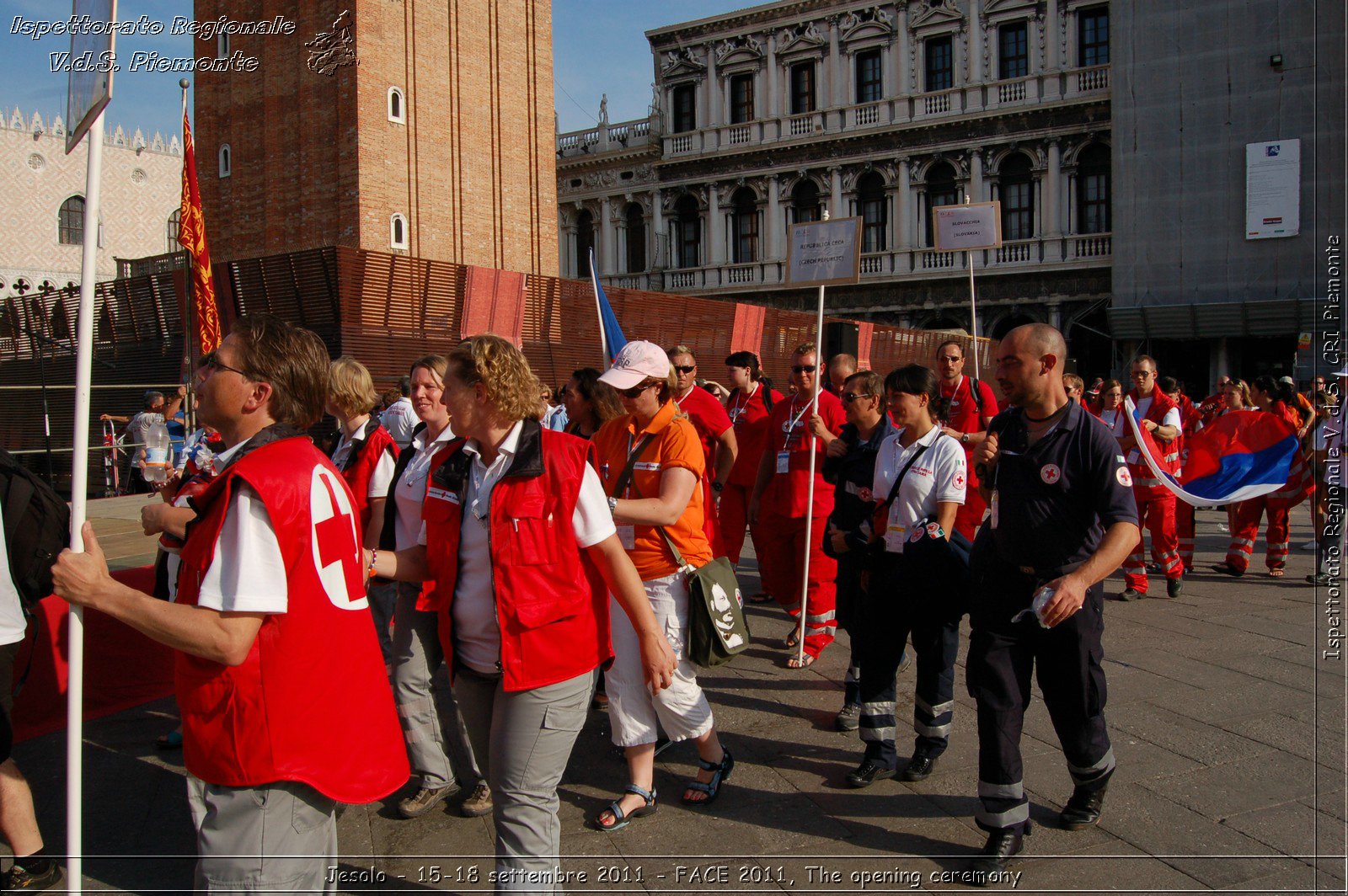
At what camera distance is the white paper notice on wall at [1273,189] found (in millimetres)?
27062

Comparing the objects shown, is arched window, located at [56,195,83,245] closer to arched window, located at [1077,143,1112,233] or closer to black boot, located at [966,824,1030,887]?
A: arched window, located at [1077,143,1112,233]

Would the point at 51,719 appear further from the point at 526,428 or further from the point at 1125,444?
the point at 1125,444

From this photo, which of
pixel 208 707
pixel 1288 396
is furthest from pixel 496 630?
pixel 1288 396

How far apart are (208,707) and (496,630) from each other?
0.79 metres

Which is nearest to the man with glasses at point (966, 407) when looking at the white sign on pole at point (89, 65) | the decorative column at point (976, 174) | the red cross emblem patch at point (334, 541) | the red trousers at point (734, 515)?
the red trousers at point (734, 515)

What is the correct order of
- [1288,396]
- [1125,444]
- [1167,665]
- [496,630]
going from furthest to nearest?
[1288,396]
[1125,444]
[1167,665]
[496,630]

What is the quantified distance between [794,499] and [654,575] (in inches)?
110

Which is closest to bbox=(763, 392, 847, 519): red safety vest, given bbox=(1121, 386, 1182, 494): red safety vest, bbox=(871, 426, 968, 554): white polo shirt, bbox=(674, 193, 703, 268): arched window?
bbox=(871, 426, 968, 554): white polo shirt

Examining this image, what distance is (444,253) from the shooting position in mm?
26781

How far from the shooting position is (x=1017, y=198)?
105ft

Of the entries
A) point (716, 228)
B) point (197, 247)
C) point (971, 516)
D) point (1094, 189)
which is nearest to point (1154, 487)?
point (971, 516)

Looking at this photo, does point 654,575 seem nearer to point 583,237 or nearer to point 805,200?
point 805,200

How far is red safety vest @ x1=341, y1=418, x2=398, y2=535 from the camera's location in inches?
164

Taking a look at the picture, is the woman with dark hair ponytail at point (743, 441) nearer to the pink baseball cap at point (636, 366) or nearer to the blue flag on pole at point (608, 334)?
the blue flag on pole at point (608, 334)
